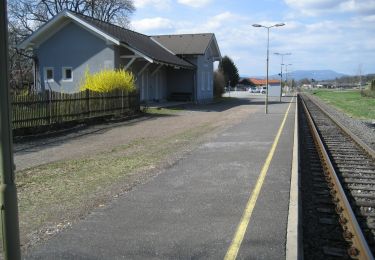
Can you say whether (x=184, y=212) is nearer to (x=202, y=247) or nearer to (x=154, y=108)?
(x=202, y=247)

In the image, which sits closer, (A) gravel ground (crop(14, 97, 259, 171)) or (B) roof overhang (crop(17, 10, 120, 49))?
(A) gravel ground (crop(14, 97, 259, 171))

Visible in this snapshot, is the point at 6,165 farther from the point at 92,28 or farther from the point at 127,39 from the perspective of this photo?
the point at 127,39

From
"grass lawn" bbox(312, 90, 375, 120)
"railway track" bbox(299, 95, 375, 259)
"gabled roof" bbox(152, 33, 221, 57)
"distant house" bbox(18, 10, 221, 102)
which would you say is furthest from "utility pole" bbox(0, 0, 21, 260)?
"gabled roof" bbox(152, 33, 221, 57)

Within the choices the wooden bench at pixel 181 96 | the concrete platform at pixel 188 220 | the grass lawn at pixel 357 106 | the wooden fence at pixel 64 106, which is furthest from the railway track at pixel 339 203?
the wooden bench at pixel 181 96

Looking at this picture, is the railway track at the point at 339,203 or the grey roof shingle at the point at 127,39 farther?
the grey roof shingle at the point at 127,39

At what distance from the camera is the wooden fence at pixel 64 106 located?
622 inches

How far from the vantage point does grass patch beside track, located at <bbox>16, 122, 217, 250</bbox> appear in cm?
641

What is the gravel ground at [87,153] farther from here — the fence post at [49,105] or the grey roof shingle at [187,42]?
the grey roof shingle at [187,42]

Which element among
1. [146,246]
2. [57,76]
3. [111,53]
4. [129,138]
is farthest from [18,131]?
[57,76]

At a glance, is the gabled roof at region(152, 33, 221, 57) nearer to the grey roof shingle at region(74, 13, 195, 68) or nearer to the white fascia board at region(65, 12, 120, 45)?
the grey roof shingle at region(74, 13, 195, 68)

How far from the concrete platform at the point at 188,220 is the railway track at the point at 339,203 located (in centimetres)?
49

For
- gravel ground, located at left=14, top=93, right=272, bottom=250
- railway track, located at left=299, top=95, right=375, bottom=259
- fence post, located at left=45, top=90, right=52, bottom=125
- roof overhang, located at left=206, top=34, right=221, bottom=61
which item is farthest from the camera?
roof overhang, located at left=206, top=34, right=221, bottom=61

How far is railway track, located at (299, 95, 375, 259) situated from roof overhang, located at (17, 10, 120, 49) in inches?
712

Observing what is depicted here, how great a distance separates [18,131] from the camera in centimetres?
1538
